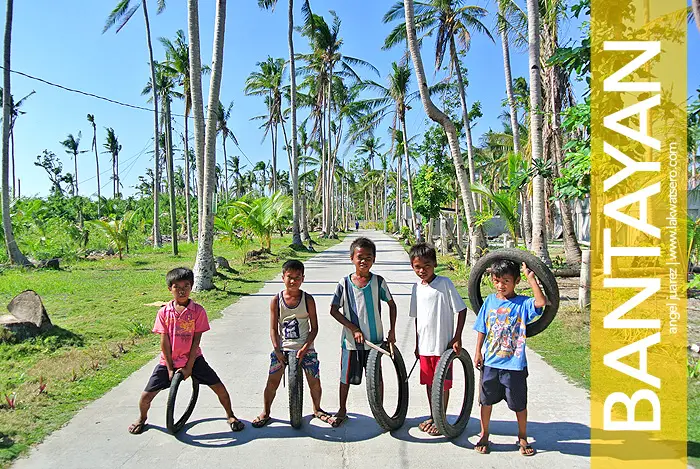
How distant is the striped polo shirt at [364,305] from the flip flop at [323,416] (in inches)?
24.3

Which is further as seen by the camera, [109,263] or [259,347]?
[109,263]

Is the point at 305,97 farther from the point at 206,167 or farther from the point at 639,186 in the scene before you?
the point at 639,186

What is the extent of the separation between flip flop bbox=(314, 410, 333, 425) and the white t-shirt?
922 millimetres

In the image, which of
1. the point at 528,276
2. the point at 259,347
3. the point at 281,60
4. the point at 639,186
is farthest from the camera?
the point at 281,60

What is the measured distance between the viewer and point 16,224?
803 inches

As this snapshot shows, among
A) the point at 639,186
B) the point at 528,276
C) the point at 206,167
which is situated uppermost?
the point at 206,167

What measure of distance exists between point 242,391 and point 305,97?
2979 cm

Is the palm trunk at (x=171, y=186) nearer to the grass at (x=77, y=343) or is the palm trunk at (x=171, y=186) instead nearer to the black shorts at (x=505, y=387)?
the grass at (x=77, y=343)

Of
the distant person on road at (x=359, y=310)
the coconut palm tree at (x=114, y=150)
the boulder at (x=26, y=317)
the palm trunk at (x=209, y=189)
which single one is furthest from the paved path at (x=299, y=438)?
the coconut palm tree at (x=114, y=150)

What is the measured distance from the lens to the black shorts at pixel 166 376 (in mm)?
4137

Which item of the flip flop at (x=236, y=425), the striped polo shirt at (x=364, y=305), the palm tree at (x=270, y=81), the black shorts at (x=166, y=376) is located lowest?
the flip flop at (x=236, y=425)

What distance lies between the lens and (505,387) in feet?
12.2

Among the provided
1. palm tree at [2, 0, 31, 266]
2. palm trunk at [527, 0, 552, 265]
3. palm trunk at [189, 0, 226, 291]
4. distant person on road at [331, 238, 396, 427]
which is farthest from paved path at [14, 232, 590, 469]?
palm tree at [2, 0, 31, 266]

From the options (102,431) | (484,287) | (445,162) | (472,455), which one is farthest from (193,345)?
(445,162)
